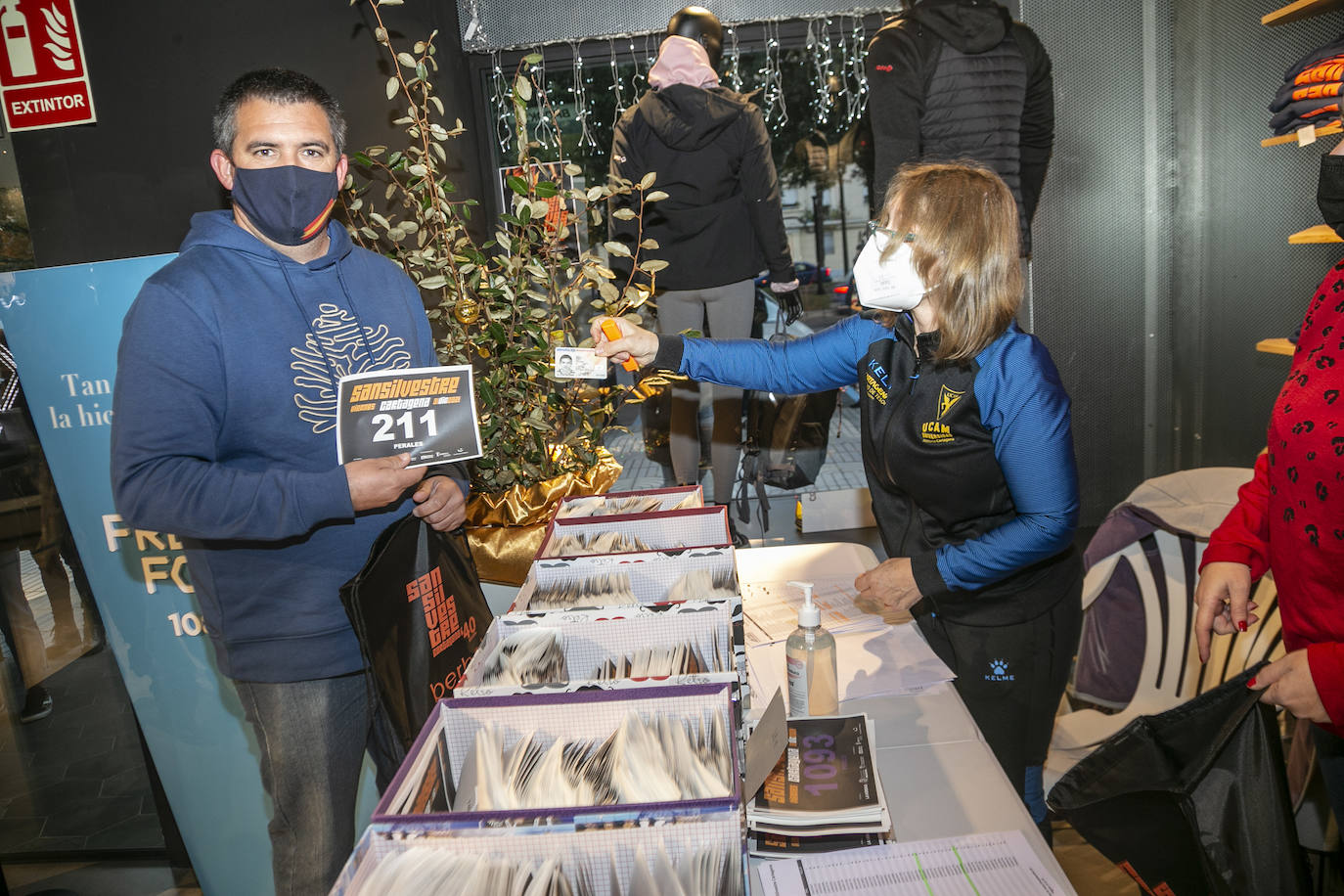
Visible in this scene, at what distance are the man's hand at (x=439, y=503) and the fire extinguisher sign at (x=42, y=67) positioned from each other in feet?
5.20

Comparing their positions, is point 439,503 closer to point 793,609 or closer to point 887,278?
point 793,609

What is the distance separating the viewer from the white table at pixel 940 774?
4.02 feet

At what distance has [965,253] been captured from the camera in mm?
1655

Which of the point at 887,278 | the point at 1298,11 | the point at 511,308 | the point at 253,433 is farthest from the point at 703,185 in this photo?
the point at 253,433

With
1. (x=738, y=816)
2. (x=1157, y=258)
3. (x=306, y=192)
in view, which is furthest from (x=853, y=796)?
(x=1157, y=258)

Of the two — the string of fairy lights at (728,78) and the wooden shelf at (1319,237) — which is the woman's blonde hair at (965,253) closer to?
the wooden shelf at (1319,237)

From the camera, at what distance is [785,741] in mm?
1174

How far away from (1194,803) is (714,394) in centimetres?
309

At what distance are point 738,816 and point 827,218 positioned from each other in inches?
162

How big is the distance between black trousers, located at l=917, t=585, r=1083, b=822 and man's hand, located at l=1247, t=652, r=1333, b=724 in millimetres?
461

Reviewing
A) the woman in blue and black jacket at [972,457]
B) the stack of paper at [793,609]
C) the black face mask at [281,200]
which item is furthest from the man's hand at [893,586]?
the black face mask at [281,200]

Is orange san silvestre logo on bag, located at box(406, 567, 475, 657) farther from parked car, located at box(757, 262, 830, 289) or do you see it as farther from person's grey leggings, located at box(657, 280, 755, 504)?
parked car, located at box(757, 262, 830, 289)

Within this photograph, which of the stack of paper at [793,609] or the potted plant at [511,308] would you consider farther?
the potted plant at [511,308]

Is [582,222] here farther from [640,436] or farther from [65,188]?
[65,188]
